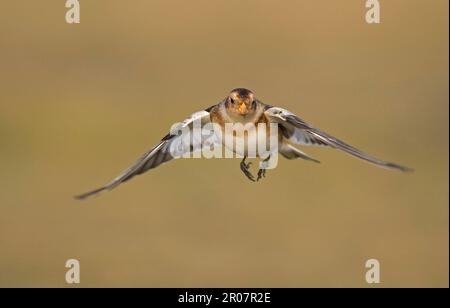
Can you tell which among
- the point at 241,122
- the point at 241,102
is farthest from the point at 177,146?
the point at 241,102

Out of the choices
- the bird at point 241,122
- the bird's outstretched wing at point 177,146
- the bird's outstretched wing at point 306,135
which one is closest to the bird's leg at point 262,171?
the bird at point 241,122

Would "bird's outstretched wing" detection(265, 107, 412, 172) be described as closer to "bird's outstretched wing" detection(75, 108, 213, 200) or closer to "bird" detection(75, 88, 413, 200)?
"bird" detection(75, 88, 413, 200)

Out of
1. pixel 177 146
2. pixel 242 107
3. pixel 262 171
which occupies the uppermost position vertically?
pixel 242 107

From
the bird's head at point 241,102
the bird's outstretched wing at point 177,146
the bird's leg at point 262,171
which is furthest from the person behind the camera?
the bird's outstretched wing at point 177,146

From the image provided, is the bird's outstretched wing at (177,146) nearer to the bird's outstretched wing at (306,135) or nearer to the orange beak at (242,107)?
the orange beak at (242,107)

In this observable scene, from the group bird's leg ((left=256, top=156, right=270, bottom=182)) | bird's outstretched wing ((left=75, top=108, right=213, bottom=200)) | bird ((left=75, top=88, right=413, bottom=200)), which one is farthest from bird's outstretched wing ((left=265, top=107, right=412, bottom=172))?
bird's outstretched wing ((left=75, top=108, right=213, bottom=200))

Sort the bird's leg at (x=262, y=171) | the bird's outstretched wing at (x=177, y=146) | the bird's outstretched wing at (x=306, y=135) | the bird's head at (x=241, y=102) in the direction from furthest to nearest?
the bird's outstretched wing at (x=177, y=146) → the bird's head at (x=241, y=102) → the bird's leg at (x=262, y=171) → the bird's outstretched wing at (x=306, y=135)

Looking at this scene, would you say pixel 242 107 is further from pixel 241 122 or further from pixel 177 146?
pixel 177 146
